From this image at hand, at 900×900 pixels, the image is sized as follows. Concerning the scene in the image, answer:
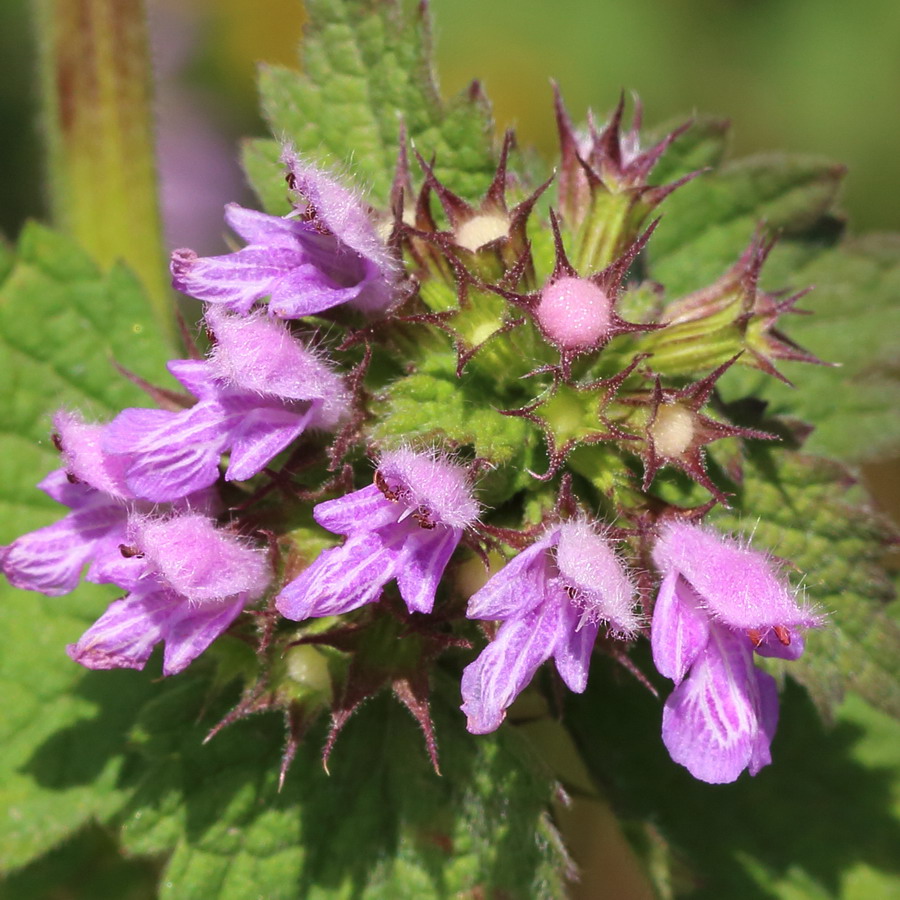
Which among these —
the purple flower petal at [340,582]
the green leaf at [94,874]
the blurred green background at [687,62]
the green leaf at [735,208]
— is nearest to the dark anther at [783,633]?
the purple flower petal at [340,582]

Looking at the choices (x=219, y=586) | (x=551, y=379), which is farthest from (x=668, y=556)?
(x=219, y=586)

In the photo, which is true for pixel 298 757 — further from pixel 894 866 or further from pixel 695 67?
pixel 695 67

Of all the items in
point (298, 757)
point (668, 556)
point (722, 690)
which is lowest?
point (298, 757)

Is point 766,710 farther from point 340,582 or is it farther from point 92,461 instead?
point 92,461

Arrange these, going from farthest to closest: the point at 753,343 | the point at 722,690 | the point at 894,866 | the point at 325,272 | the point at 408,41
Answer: the point at 894,866, the point at 408,41, the point at 753,343, the point at 325,272, the point at 722,690

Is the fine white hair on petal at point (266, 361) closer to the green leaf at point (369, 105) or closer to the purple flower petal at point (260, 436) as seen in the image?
the purple flower petal at point (260, 436)

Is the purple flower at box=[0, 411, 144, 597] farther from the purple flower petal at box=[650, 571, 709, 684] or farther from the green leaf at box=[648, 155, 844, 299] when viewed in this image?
the green leaf at box=[648, 155, 844, 299]

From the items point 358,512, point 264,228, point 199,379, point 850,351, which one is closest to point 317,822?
point 358,512
